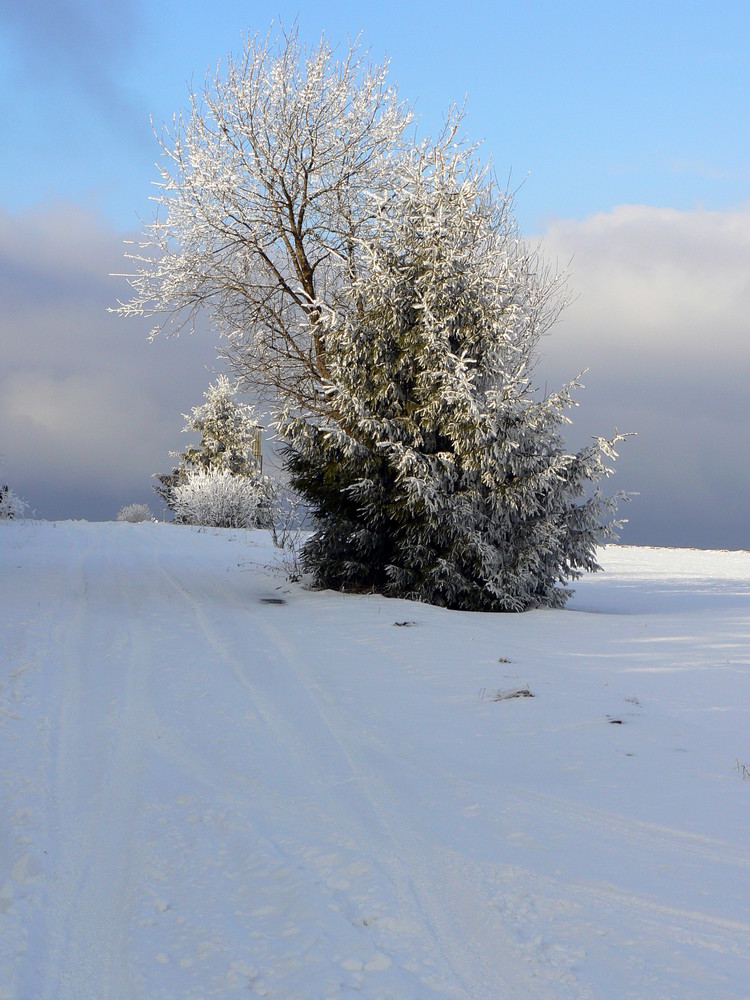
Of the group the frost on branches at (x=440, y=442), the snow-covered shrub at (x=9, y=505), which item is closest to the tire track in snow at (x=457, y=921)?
the frost on branches at (x=440, y=442)

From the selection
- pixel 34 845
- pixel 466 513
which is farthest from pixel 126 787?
pixel 466 513

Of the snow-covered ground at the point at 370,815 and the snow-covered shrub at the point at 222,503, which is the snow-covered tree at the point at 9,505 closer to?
the snow-covered shrub at the point at 222,503

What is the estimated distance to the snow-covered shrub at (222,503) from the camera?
29797 millimetres

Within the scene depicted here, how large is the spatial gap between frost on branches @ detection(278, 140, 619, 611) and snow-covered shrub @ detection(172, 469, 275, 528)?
1818cm

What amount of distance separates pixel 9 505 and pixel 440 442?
19379 millimetres

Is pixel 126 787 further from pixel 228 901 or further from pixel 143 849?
pixel 228 901

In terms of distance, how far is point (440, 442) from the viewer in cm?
1102

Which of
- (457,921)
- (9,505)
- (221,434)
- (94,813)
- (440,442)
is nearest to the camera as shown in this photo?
(457,921)

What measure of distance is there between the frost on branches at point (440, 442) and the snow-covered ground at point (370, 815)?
2.74m

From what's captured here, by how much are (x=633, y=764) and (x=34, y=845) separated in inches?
125

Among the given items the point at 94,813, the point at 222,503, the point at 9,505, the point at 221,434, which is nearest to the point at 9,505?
the point at 9,505

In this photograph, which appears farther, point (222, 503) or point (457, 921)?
point (222, 503)

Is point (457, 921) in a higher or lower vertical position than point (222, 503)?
lower

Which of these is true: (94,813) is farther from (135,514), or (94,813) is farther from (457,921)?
(135,514)
